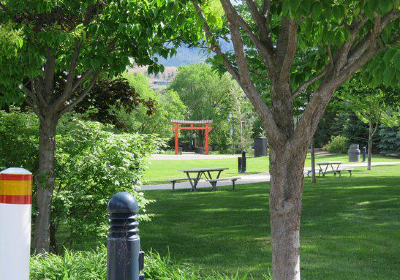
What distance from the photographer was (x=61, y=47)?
700 cm

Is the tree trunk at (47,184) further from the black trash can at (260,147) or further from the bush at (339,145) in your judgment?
the bush at (339,145)

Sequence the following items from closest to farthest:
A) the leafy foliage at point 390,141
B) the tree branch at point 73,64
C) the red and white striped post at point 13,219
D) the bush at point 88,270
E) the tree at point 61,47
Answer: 1. the red and white striped post at point 13,219
2. the bush at point 88,270
3. the tree at point 61,47
4. the tree branch at point 73,64
5. the leafy foliage at point 390,141

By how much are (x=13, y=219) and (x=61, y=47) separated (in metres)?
5.07

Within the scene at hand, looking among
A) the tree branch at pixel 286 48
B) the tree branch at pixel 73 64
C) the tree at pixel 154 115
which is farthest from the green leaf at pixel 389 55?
the tree at pixel 154 115

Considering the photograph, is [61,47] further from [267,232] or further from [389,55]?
[267,232]

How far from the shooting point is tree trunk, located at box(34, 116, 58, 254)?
274 inches

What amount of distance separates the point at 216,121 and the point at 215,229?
5803 centimetres

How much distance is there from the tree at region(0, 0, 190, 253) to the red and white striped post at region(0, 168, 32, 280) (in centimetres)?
360

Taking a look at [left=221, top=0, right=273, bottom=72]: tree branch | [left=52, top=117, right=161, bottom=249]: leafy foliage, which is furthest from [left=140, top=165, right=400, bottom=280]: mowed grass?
[left=221, top=0, right=273, bottom=72]: tree branch

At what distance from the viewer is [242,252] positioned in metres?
8.46

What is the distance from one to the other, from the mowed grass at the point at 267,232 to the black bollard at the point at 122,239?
13.1ft

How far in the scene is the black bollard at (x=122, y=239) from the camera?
307cm

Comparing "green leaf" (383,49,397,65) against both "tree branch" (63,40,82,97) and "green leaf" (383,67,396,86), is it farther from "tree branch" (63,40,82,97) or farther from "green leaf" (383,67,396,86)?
"tree branch" (63,40,82,97)

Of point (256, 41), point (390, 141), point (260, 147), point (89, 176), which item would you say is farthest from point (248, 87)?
point (260, 147)
